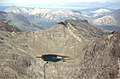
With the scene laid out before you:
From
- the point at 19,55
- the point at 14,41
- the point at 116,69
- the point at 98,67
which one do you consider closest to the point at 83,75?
the point at 98,67

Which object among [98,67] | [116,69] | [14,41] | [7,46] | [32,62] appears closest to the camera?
[116,69]

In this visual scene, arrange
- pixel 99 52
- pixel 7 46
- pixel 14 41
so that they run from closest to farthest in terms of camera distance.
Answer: pixel 99 52 → pixel 7 46 → pixel 14 41

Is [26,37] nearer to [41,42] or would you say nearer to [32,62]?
[41,42]

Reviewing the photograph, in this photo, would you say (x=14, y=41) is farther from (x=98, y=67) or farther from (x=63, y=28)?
(x=98, y=67)

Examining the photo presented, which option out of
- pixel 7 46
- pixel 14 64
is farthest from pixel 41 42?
pixel 14 64

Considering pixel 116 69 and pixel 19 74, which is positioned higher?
pixel 116 69

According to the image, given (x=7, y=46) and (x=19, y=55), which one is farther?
(x=7, y=46)
